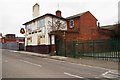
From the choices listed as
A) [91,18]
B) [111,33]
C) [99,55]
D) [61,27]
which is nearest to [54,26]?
[61,27]

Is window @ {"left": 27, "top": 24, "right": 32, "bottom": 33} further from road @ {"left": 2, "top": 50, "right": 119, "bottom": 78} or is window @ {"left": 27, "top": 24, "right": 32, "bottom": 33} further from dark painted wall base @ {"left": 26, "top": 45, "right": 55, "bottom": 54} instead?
road @ {"left": 2, "top": 50, "right": 119, "bottom": 78}

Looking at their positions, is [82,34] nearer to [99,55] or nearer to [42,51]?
[42,51]

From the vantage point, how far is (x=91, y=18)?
144 feet

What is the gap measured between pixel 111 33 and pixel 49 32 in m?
12.6

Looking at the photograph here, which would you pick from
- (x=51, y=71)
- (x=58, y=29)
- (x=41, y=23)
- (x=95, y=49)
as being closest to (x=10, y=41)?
(x=41, y=23)

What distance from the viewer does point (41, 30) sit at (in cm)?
4162

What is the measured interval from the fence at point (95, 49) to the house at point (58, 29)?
6.53 m

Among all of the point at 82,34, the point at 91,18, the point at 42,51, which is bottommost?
the point at 42,51

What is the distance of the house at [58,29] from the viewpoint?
124 feet

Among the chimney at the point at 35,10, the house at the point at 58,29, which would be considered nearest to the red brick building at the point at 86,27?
the house at the point at 58,29

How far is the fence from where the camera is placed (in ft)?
68.6

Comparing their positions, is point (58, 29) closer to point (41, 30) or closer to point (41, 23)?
point (41, 30)

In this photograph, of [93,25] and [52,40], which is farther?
[93,25]

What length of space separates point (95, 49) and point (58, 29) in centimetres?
1623
